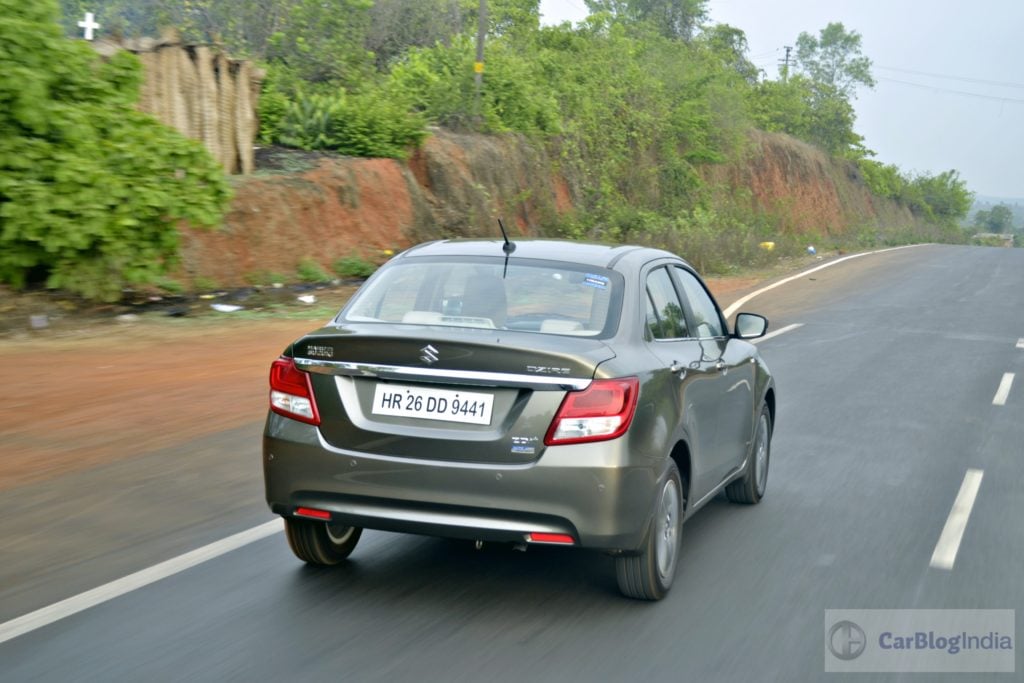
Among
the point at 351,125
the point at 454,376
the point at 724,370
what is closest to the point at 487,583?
the point at 454,376

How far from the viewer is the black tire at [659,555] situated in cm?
519

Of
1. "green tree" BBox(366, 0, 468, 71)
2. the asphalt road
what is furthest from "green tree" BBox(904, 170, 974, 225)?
the asphalt road

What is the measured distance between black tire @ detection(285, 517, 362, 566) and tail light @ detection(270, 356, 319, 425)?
0.54m

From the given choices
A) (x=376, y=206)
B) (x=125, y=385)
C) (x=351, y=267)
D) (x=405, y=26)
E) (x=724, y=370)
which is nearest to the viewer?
(x=724, y=370)

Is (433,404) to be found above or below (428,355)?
below

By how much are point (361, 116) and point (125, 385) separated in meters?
13.2

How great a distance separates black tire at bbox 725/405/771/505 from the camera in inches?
288

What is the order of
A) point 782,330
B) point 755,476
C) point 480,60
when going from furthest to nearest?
point 480,60 → point 782,330 → point 755,476

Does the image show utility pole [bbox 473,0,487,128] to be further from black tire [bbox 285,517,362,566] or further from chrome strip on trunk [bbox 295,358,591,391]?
chrome strip on trunk [bbox 295,358,591,391]

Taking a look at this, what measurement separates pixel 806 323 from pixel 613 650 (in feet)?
50.1

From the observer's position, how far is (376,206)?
2252 centimetres

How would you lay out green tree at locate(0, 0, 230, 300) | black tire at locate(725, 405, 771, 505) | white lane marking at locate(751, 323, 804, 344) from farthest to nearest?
1. white lane marking at locate(751, 323, 804, 344)
2. green tree at locate(0, 0, 230, 300)
3. black tire at locate(725, 405, 771, 505)

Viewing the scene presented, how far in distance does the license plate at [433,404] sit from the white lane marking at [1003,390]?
877cm

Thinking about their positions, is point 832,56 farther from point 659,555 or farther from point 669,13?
point 659,555
